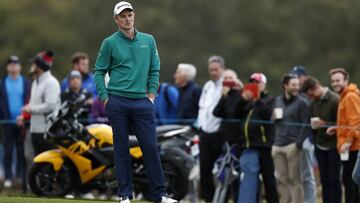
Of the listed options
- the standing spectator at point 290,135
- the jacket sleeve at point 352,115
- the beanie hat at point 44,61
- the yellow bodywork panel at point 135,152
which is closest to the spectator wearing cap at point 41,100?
the beanie hat at point 44,61

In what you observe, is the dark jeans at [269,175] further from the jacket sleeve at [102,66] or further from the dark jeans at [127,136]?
the jacket sleeve at [102,66]

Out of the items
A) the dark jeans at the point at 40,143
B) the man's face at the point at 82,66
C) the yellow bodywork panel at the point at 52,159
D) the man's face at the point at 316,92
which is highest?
the man's face at the point at 82,66

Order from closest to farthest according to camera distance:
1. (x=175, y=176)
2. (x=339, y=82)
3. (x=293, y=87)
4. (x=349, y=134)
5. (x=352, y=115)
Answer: (x=349, y=134)
(x=352, y=115)
(x=339, y=82)
(x=293, y=87)
(x=175, y=176)

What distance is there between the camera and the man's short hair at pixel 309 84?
20.8 m

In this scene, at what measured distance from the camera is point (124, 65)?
673 inches

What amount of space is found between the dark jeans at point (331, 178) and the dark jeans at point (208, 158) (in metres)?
2.78

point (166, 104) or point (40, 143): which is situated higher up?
point (166, 104)

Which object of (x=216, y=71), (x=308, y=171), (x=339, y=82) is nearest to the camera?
(x=339, y=82)

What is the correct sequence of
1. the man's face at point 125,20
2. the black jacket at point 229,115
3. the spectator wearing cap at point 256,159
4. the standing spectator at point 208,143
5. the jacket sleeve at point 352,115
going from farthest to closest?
the standing spectator at point 208,143 < the black jacket at point 229,115 < the spectator wearing cap at point 256,159 < the jacket sleeve at point 352,115 < the man's face at point 125,20

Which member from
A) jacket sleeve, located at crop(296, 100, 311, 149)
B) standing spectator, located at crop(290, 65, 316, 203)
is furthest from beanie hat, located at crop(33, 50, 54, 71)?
jacket sleeve, located at crop(296, 100, 311, 149)

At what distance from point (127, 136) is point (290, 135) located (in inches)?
204

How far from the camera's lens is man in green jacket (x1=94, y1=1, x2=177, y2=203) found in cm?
1711

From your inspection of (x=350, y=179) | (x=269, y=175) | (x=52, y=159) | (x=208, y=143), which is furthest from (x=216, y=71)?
(x=350, y=179)

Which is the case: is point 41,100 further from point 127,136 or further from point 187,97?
point 127,136
